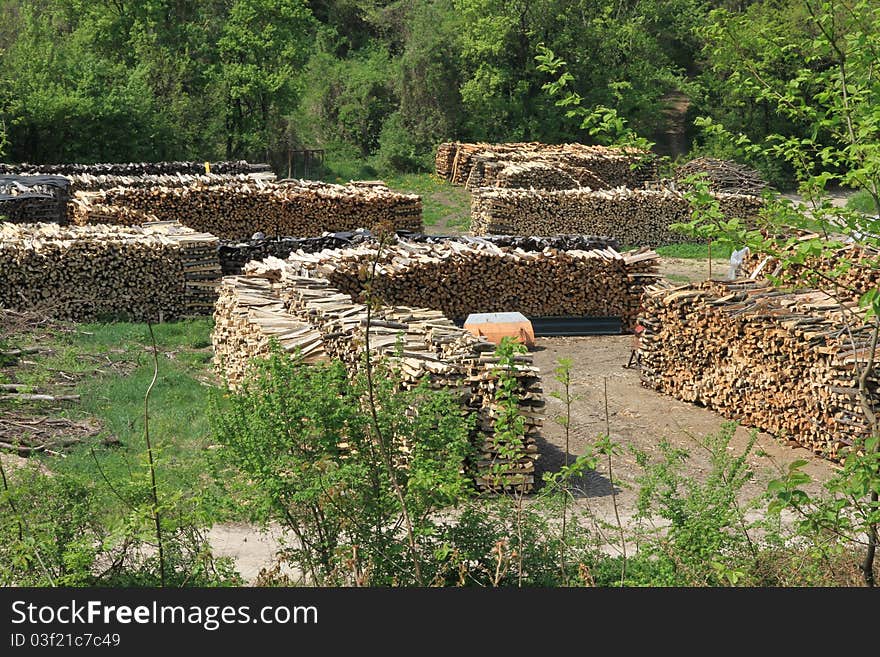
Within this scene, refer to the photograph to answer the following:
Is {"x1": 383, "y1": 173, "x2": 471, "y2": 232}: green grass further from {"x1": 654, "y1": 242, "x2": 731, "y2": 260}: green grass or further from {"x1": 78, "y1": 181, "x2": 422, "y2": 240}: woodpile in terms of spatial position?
{"x1": 654, "y1": 242, "x2": 731, "y2": 260}: green grass

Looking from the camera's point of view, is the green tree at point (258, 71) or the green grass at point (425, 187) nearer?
the green grass at point (425, 187)

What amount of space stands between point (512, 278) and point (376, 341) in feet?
25.5

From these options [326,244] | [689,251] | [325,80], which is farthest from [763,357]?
[325,80]

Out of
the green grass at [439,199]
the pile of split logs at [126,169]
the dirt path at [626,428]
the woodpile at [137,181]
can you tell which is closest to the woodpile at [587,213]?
the green grass at [439,199]

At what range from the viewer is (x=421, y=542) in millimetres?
7914

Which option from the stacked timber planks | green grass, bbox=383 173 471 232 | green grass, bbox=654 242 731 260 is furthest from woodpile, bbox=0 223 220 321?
green grass, bbox=654 242 731 260

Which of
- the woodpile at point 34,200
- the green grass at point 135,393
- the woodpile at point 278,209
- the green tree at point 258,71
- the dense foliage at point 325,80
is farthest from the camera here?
the green tree at point 258,71

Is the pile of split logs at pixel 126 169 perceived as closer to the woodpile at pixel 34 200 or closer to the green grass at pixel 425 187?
the woodpile at pixel 34 200

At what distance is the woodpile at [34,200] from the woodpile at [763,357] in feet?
48.7

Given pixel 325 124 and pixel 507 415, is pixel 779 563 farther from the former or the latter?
pixel 325 124

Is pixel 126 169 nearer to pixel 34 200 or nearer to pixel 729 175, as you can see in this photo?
pixel 34 200

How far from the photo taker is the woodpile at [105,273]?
17938 millimetres

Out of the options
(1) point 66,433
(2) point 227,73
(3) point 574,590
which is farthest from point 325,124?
(3) point 574,590

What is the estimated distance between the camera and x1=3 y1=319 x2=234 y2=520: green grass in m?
11.2
